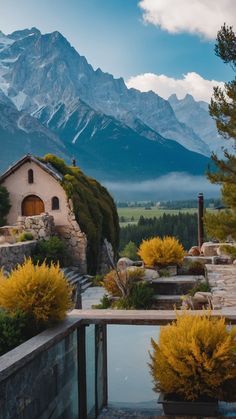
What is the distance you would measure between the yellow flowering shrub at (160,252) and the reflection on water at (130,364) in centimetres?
1026

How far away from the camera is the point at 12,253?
1788 centimetres

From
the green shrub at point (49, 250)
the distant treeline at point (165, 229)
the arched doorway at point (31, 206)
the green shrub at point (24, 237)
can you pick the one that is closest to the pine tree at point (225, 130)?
the green shrub at point (49, 250)

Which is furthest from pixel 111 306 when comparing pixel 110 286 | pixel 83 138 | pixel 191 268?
pixel 83 138

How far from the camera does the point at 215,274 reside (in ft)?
49.9

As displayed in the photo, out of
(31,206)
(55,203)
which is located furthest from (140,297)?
(31,206)

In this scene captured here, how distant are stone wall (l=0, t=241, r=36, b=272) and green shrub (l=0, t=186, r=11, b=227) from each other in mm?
→ 5977

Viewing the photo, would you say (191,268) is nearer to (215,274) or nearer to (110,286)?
(215,274)

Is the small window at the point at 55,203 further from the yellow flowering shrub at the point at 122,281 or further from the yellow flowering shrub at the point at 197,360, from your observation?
the yellow flowering shrub at the point at 197,360

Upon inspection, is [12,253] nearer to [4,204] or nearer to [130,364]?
[4,204]

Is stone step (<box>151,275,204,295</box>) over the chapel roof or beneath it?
beneath

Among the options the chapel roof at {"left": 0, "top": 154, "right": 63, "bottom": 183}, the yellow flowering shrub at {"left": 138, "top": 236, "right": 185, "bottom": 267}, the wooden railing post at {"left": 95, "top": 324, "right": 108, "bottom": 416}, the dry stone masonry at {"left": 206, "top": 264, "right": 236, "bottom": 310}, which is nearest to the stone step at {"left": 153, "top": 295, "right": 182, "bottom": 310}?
the dry stone masonry at {"left": 206, "top": 264, "right": 236, "bottom": 310}

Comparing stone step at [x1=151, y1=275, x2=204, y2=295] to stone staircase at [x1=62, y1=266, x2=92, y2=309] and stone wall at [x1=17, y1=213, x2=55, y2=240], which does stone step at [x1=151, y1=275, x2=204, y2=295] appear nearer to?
stone staircase at [x1=62, y1=266, x2=92, y2=309]

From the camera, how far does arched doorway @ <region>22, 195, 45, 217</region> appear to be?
2509cm

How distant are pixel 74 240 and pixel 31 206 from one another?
10.6 feet
